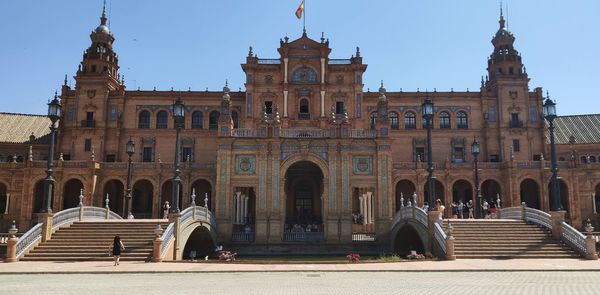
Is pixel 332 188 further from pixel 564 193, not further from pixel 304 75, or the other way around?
pixel 564 193

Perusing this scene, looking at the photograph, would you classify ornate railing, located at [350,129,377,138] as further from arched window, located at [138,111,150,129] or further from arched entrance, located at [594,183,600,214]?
arched entrance, located at [594,183,600,214]

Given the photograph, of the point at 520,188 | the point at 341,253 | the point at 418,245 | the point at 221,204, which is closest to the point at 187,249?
the point at 221,204

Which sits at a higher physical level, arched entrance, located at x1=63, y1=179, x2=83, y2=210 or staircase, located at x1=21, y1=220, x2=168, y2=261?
arched entrance, located at x1=63, y1=179, x2=83, y2=210

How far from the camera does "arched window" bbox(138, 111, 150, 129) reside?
5809 cm

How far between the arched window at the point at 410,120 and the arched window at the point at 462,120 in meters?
4.81

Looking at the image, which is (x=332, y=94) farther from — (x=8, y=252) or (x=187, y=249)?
(x=8, y=252)

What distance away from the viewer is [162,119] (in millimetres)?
58688

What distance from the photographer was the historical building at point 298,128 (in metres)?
50.9

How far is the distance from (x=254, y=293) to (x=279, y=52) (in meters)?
42.9

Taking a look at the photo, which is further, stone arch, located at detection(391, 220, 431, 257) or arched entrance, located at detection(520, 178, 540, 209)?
arched entrance, located at detection(520, 178, 540, 209)

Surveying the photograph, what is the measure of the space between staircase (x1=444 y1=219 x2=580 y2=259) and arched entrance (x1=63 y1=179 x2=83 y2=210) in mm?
39080

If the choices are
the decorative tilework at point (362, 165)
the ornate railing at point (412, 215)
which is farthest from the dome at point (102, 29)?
the ornate railing at point (412, 215)

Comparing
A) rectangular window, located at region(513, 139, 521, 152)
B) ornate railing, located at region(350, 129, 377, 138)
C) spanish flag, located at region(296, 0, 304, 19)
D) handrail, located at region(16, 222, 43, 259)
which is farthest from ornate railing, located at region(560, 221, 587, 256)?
spanish flag, located at region(296, 0, 304, 19)

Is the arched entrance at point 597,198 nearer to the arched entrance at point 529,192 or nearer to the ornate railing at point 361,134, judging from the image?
the arched entrance at point 529,192
